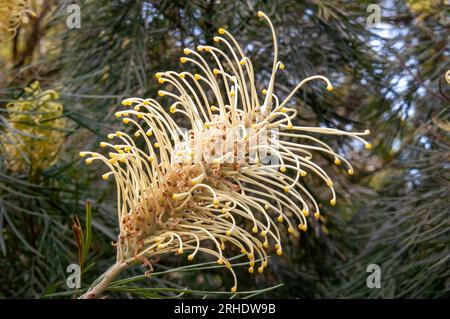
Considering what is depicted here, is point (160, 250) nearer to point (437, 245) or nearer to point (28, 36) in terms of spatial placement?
point (437, 245)

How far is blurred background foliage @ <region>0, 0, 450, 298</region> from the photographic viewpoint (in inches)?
64.9

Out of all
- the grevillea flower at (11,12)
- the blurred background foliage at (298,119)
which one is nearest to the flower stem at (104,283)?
the blurred background foliage at (298,119)

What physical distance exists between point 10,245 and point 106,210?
24 cm

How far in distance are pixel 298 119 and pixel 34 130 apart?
0.64 meters

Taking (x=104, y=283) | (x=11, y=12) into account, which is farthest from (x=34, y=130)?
(x=104, y=283)

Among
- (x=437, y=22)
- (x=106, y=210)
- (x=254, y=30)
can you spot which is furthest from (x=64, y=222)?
(x=437, y=22)

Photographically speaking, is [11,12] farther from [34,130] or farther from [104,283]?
[104,283]

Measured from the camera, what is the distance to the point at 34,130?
1643 millimetres

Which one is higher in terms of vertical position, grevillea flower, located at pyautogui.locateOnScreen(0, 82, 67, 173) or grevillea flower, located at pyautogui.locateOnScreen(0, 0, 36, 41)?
grevillea flower, located at pyautogui.locateOnScreen(0, 0, 36, 41)

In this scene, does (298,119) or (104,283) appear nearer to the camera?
(104,283)

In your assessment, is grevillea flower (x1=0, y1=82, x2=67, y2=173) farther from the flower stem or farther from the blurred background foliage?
the flower stem

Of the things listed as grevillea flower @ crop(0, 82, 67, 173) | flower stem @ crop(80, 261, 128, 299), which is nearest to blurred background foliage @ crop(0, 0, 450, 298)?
grevillea flower @ crop(0, 82, 67, 173)

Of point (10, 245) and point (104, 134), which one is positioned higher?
point (104, 134)

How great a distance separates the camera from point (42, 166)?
5.52 ft
